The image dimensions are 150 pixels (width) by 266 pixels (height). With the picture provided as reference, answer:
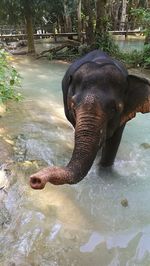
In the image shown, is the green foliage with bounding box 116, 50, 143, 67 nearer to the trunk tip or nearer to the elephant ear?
the elephant ear

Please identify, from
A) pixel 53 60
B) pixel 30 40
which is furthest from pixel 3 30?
pixel 53 60

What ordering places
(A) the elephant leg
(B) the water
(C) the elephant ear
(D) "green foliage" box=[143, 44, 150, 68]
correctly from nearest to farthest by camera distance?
(B) the water → (C) the elephant ear → (A) the elephant leg → (D) "green foliage" box=[143, 44, 150, 68]

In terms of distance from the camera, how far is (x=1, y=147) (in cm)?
627

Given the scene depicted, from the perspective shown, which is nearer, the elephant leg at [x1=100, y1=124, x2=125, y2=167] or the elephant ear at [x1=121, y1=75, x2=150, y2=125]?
the elephant ear at [x1=121, y1=75, x2=150, y2=125]

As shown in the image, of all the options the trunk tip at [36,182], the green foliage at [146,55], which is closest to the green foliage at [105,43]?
the green foliage at [146,55]

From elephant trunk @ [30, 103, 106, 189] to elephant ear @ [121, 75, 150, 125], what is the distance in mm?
890

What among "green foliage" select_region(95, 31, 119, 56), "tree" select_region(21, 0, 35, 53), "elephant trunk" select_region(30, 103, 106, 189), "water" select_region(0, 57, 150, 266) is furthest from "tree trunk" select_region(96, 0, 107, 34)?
"elephant trunk" select_region(30, 103, 106, 189)

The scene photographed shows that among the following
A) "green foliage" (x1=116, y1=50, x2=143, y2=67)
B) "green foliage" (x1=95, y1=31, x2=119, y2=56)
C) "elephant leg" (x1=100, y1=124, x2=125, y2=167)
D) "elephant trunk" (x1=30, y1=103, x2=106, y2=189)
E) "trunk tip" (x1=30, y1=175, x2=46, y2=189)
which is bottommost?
"green foliage" (x1=116, y1=50, x2=143, y2=67)

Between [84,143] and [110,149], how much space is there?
2237 mm

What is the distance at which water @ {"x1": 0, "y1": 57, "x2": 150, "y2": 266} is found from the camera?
4062mm

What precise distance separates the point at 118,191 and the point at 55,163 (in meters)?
1.14

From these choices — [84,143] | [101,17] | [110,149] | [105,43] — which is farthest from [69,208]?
[101,17]

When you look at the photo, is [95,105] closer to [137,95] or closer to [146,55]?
[137,95]

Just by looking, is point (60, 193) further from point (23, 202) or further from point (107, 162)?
point (107, 162)
